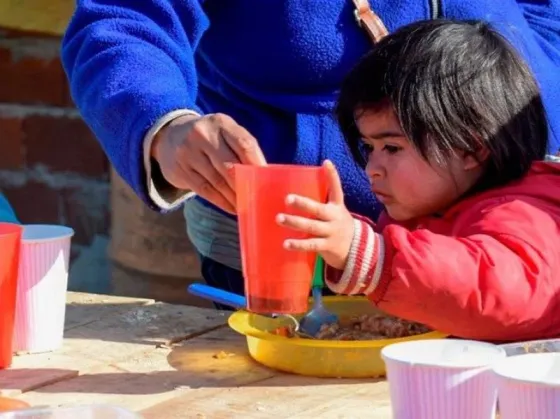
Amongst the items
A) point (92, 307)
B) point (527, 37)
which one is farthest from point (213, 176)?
point (527, 37)

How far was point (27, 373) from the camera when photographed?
1614 millimetres

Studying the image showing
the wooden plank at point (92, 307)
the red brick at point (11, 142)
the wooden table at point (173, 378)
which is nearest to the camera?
the wooden table at point (173, 378)

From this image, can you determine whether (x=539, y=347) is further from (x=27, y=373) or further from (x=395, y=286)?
(x=27, y=373)

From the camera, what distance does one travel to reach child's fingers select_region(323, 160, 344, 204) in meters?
1.35

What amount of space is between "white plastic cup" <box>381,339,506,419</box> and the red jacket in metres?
0.28

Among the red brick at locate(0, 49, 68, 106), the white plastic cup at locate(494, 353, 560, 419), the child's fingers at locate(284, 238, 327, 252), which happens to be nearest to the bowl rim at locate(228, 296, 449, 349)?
the child's fingers at locate(284, 238, 327, 252)

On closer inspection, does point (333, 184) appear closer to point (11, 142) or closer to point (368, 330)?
point (368, 330)

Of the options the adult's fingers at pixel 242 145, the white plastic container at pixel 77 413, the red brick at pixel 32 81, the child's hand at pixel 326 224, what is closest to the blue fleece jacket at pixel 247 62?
the adult's fingers at pixel 242 145

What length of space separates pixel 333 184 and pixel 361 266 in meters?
0.14

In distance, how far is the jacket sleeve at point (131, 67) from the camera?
1632mm

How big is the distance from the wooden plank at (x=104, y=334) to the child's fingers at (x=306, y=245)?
39cm

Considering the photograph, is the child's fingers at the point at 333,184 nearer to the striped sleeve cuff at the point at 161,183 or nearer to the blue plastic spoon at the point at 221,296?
the striped sleeve cuff at the point at 161,183

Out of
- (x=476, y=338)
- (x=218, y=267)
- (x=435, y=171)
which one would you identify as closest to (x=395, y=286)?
(x=476, y=338)

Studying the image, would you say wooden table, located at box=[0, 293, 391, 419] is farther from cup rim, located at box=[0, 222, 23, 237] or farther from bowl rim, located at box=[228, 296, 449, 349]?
cup rim, located at box=[0, 222, 23, 237]
